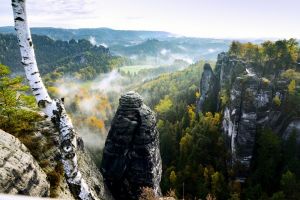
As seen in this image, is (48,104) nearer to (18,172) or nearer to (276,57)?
(18,172)

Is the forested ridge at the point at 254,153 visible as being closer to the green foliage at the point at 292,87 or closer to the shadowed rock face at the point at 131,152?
the green foliage at the point at 292,87

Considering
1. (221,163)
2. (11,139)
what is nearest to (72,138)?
(11,139)

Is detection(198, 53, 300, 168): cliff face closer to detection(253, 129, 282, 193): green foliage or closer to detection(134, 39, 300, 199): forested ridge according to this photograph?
detection(134, 39, 300, 199): forested ridge

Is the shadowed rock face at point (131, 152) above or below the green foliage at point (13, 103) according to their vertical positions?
below

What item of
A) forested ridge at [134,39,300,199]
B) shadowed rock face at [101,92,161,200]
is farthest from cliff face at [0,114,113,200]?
forested ridge at [134,39,300,199]

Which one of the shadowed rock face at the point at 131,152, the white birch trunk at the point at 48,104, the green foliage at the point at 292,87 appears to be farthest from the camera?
the green foliage at the point at 292,87

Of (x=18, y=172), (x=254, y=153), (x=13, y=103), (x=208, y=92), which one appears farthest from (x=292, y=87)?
(x=18, y=172)

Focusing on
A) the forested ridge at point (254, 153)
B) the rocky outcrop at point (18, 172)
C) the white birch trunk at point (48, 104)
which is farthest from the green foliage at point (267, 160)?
the white birch trunk at point (48, 104)
